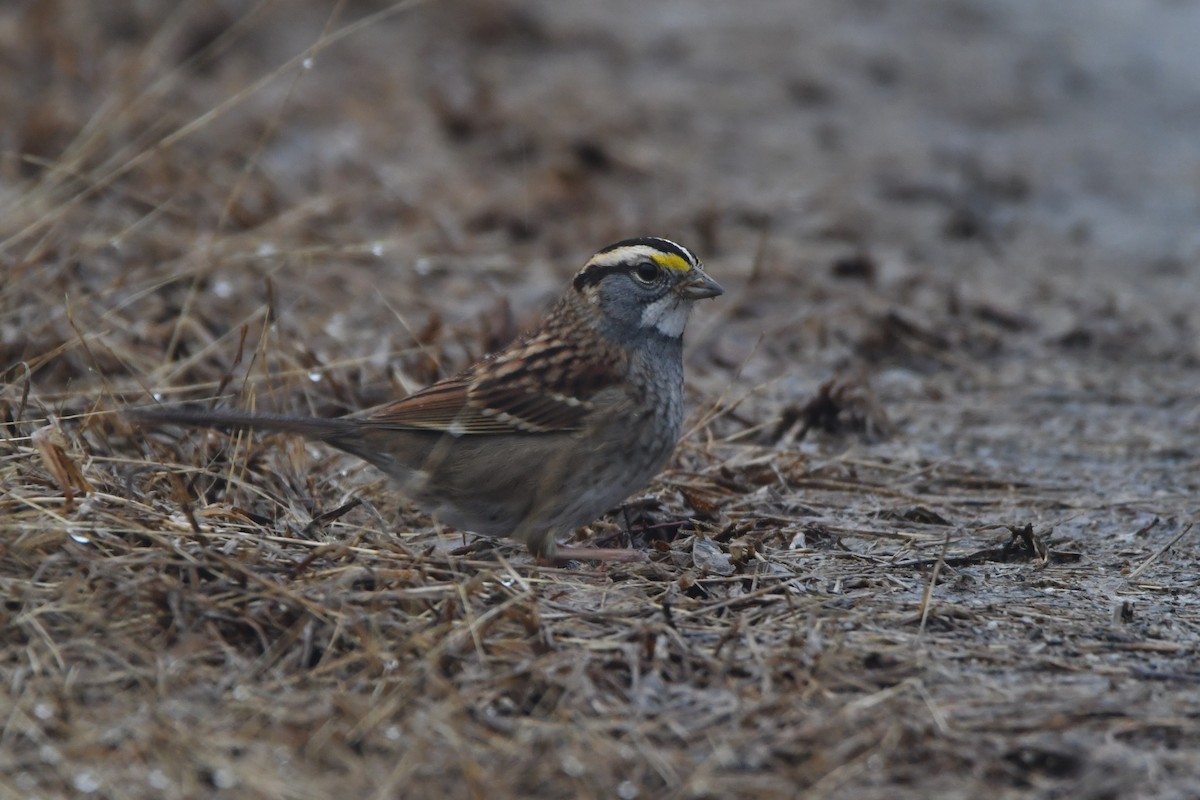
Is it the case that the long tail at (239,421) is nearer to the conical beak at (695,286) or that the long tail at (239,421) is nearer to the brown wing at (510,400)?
the brown wing at (510,400)

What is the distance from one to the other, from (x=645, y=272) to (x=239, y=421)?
65.2 inches

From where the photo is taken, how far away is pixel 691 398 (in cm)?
720

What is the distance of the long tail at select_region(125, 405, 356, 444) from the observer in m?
4.68

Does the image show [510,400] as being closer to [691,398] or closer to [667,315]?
[667,315]


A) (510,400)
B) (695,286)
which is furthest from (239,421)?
(695,286)

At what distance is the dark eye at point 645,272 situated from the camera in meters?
5.73

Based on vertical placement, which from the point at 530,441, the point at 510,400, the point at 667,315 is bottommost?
the point at 530,441

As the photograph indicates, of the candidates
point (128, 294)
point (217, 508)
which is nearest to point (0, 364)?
point (128, 294)

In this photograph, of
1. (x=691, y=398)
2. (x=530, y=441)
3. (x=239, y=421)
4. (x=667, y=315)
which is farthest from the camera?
(x=691, y=398)

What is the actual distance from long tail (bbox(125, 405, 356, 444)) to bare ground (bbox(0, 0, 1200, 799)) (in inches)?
12.2

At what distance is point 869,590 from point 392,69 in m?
8.46

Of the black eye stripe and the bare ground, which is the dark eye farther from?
the bare ground

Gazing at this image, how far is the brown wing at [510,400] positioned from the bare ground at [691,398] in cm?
39

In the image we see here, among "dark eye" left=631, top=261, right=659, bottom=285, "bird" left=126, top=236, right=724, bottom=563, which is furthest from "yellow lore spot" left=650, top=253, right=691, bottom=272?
"bird" left=126, top=236, right=724, bottom=563
